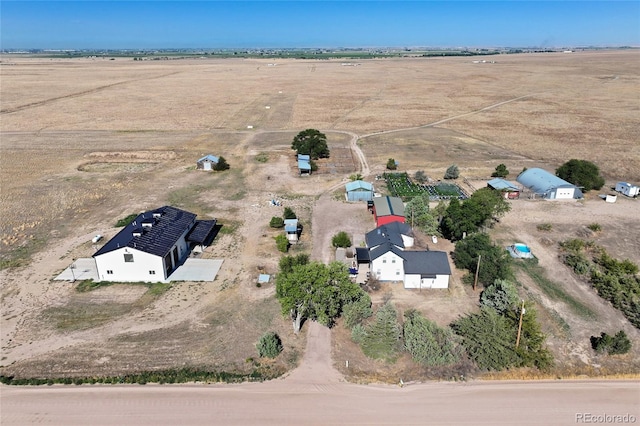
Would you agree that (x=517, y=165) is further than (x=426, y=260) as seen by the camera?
Yes

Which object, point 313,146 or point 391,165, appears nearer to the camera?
point 391,165

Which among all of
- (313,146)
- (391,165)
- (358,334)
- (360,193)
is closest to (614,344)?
(358,334)

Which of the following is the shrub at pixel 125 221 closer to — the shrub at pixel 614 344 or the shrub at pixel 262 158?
the shrub at pixel 262 158

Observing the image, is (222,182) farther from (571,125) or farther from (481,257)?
(571,125)

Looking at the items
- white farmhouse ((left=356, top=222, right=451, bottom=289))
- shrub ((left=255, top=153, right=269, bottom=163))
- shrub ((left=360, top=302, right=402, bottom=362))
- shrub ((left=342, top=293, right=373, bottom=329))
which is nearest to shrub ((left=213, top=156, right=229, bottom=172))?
shrub ((left=255, top=153, right=269, bottom=163))

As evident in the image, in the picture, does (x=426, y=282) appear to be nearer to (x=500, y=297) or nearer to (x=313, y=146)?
(x=500, y=297)

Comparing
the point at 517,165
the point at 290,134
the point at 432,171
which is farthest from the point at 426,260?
the point at 290,134
